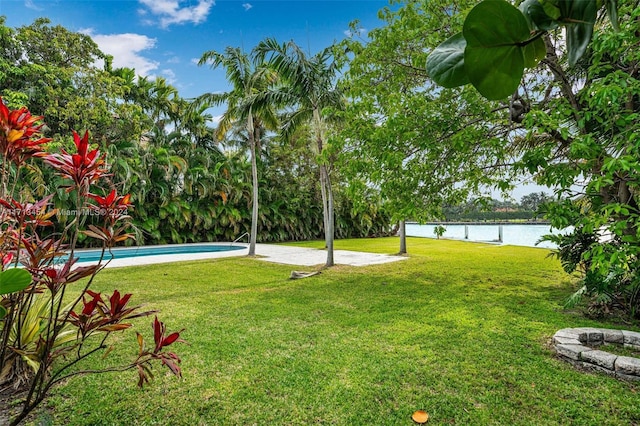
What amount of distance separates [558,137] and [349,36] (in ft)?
11.8

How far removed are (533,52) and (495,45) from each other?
0.06m

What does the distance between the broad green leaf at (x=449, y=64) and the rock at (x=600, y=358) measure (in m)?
3.61

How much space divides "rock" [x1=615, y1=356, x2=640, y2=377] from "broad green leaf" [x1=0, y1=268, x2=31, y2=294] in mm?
3864

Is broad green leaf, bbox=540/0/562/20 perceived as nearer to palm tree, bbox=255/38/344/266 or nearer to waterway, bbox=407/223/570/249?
palm tree, bbox=255/38/344/266

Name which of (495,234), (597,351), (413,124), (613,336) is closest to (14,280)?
(597,351)

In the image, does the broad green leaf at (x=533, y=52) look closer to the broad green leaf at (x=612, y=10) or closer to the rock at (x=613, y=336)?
the broad green leaf at (x=612, y=10)

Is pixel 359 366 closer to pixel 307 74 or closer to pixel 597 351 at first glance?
pixel 597 351

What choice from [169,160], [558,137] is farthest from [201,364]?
[169,160]

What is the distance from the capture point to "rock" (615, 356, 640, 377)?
2688mm

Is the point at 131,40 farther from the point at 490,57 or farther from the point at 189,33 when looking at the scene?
the point at 490,57

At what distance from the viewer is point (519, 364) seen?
9.80 ft

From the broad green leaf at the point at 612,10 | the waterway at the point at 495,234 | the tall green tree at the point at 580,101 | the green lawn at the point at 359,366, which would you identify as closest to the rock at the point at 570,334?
the green lawn at the point at 359,366

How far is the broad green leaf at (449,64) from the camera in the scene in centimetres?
35

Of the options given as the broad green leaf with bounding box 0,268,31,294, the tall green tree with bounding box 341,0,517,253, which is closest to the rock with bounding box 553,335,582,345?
the tall green tree with bounding box 341,0,517,253
